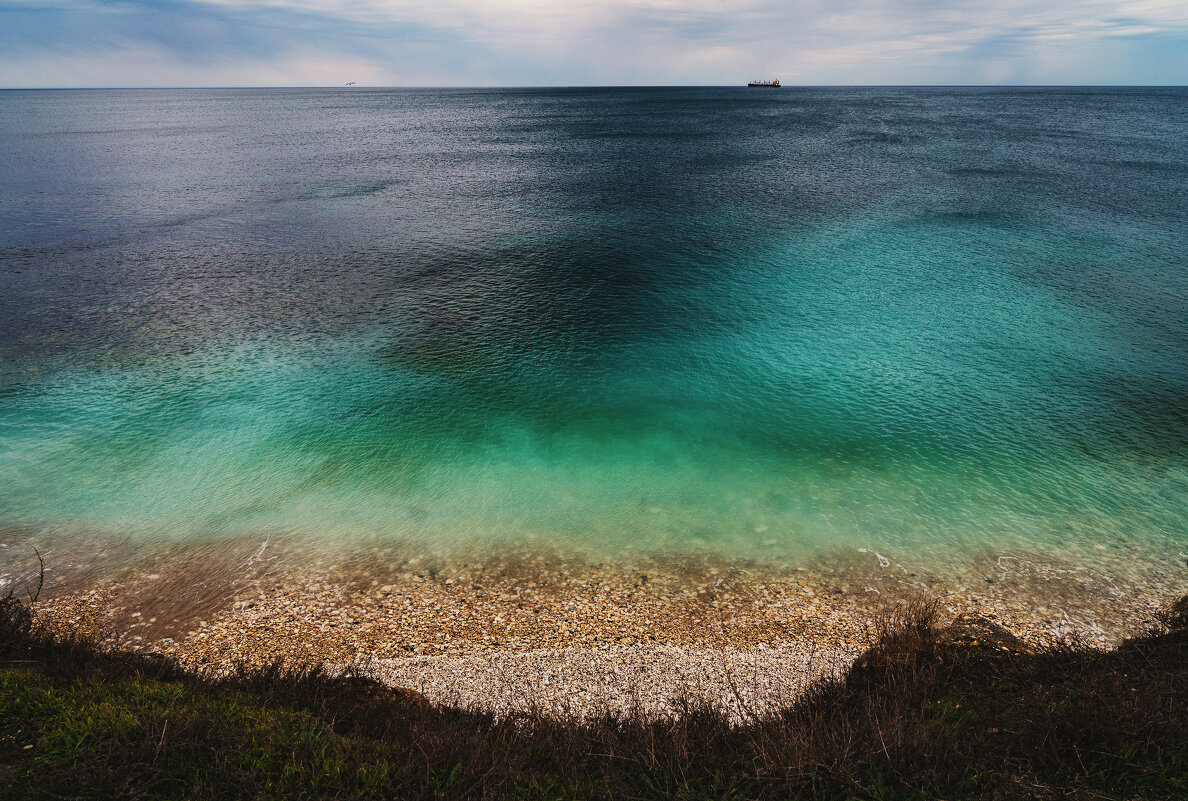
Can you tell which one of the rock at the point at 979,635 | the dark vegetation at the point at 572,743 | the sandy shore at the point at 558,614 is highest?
the dark vegetation at the point at 572,743

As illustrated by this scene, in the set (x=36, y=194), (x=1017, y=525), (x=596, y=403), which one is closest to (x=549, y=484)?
(x=596, y=403)

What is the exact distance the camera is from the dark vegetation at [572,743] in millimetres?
6199

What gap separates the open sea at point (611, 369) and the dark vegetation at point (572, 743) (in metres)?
5.33

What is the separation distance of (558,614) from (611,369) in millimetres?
12568

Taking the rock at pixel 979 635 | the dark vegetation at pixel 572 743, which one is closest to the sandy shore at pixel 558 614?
the rock at pixel 979 635

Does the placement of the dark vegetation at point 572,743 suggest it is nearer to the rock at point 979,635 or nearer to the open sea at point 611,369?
the rock at point 979,635

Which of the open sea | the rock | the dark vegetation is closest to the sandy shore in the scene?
the rock

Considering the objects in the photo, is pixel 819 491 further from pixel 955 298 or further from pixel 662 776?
pixel 955 298

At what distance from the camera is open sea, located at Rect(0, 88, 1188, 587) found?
1488cm

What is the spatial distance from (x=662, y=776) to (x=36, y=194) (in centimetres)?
6536

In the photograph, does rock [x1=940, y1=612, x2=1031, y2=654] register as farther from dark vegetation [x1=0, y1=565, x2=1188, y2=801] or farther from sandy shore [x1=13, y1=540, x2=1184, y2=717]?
dark vegetation [x1=0, y1=565, x2=1188, y2=801]

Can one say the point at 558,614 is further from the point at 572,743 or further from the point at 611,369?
the point at 611,369

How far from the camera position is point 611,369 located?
22.9 m

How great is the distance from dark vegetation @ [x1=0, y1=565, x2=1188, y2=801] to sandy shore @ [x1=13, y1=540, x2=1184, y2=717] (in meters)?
1.24
